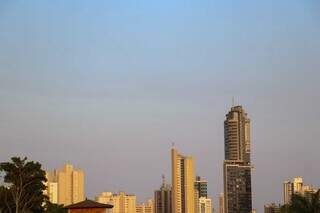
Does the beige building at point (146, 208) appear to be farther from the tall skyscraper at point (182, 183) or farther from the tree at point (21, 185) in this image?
Result: the tree at point (21, 185)

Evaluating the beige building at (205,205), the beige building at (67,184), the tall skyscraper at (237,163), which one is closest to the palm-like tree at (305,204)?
the beige building at (67,184)

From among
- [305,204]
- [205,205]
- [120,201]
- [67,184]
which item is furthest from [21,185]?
[205,205]

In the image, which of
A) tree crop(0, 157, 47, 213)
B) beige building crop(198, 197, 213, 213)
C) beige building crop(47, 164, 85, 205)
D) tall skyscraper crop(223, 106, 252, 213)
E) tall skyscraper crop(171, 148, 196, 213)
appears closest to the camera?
tree crop(0, 157, 47, 213)

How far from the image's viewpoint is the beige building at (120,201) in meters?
158

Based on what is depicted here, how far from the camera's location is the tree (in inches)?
1563

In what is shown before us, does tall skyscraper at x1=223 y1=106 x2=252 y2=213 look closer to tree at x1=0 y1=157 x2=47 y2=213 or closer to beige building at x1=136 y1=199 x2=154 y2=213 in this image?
beige building at x1=136 y1=199 x2=154 y2=213

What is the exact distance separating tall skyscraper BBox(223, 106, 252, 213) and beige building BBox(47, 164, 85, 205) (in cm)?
3638

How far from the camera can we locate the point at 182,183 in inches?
6427

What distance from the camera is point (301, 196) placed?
133 ft

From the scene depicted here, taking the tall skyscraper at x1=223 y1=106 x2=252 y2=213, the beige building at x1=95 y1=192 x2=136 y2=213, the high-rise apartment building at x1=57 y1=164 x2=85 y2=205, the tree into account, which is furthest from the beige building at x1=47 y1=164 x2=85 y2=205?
the tree

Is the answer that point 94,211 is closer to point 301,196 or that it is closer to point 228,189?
point 301,196

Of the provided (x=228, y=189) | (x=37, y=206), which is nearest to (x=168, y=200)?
(x=228, y=189)

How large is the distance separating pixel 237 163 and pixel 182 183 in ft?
48.0

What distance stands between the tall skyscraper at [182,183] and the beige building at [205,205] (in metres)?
10.8
